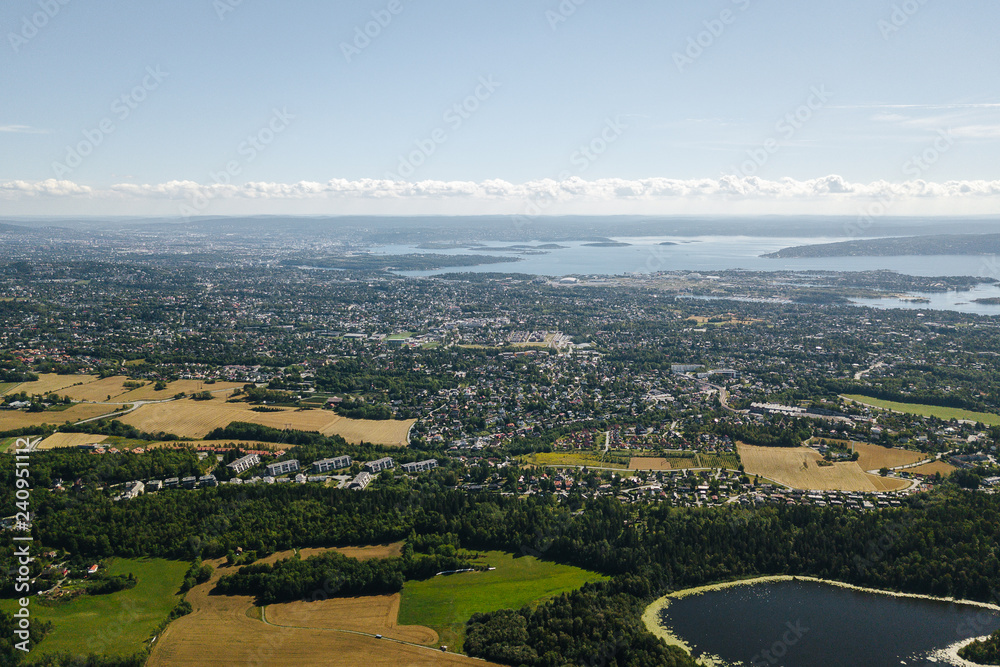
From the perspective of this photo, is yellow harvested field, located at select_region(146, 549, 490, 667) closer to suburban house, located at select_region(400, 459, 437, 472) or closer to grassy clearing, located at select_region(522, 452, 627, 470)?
suburban house, located at select_region(400, 459, 437, 472)

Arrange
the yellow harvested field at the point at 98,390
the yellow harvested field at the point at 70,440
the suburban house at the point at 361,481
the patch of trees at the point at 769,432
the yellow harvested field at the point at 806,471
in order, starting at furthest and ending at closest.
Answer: the yellow harvested field at the point at 98,390, the patch of trees at the point at 769,432, the yellow harvested field at the point at 70,440, the yellow harvested field at the point at 806,471, the suburban house at the point at 361,481

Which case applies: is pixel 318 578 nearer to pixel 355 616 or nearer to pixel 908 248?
pixel 355 616

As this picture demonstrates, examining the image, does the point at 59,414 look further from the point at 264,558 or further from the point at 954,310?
the point at 954,310

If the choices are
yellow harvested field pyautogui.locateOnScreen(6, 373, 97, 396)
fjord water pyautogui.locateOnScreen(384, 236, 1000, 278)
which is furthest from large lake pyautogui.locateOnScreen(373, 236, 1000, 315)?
yellow harvested field pyautogui.locateOnScreen(6, 373, 97, 396)

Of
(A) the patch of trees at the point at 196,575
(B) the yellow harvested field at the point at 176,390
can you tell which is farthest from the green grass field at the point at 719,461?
(B) the yellow harvested field at the point at 176,390

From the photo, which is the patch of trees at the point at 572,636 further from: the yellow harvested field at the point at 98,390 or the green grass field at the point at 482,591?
the yellow harvested field at the point at 98,390

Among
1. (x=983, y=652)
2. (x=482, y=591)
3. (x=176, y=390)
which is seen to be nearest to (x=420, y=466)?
(x=482, y=591)
